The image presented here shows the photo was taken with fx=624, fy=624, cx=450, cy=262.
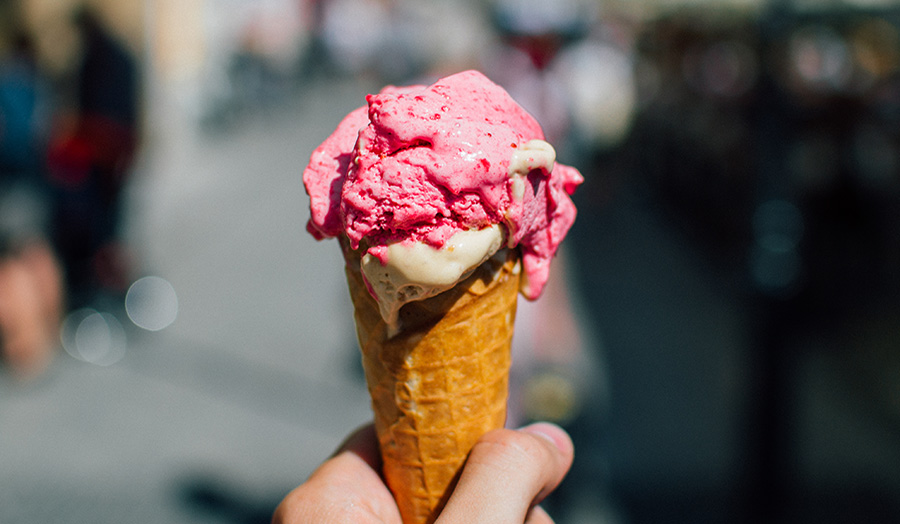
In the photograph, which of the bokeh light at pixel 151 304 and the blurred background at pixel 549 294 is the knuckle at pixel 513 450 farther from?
the bokeh light at pixel 151 304

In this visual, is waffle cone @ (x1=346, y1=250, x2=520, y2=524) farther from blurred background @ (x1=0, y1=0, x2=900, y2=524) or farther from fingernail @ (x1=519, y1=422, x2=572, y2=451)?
blurred background @ (x1=0, y1=0, x2=900, y2=524)

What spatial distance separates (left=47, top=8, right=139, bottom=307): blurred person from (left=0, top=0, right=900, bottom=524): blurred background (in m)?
0.02

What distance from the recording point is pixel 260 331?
16.5 ft

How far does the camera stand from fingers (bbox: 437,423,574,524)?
1142mm

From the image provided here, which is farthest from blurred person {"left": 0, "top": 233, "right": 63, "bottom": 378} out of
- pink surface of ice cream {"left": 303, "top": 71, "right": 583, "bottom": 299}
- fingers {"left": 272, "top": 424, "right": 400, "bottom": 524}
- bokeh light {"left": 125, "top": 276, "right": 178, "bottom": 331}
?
pink surface of ice cream {"left": 303, "top": 71, "right": 583, "bottom": 299}

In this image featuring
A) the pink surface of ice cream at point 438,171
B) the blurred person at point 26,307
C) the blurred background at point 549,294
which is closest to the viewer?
the pink surface of ice cream at point 438,171

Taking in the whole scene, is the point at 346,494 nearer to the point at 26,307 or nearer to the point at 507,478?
the point at 507,478

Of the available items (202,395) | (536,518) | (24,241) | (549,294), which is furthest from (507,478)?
(24,241)

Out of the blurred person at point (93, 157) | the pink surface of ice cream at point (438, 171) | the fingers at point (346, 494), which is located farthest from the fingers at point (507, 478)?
the blurred person at point (93, 157)

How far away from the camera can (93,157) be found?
4.84 meters

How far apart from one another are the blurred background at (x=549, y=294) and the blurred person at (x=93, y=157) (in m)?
0.02

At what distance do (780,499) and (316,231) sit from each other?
304cm

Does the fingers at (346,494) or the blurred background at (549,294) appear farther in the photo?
the blurred background at (549,294)

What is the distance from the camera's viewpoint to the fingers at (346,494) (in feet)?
4.01
